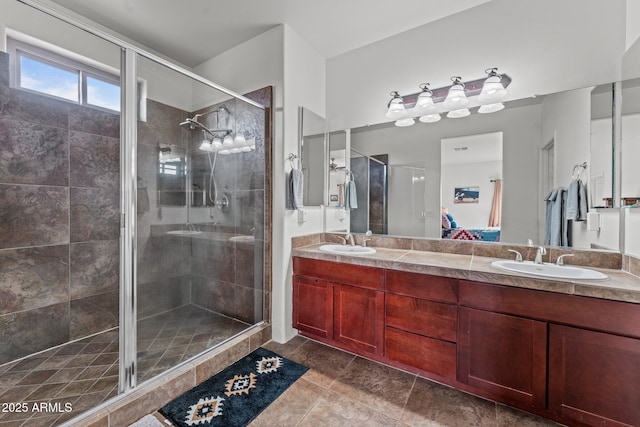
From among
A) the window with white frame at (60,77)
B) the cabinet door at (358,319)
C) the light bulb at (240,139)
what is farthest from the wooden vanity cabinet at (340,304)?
the window with white frame at (60,77)

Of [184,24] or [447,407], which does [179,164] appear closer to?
[184,24]

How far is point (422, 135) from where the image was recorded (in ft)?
7.77

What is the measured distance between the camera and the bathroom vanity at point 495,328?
1.35 meters

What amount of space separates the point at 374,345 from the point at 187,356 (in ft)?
4.52

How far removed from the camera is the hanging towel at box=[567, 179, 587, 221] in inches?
71.6

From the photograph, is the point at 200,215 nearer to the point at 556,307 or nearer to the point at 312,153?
the point at 312,153

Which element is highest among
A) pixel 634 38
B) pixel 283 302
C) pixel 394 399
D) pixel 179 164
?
pixel 634 38

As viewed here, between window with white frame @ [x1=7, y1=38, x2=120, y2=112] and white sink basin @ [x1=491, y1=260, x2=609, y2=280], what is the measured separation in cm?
289

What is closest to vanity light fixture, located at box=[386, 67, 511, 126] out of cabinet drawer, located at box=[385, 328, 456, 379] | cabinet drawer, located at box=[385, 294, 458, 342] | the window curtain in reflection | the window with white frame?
the window curtain in reflection

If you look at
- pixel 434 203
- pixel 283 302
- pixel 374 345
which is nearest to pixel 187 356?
pixel 283 302

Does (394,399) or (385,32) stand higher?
(385,32)

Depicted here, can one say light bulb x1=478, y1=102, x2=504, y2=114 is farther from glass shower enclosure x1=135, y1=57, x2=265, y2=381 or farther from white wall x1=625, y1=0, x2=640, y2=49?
glass shower enclosure x1=135, y1=57, x2=265, y2=381

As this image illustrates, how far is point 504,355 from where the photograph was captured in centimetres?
159

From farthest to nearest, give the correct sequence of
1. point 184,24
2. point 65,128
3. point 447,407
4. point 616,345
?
point 184,24, point 65,128, point 447,407, point 616,345
